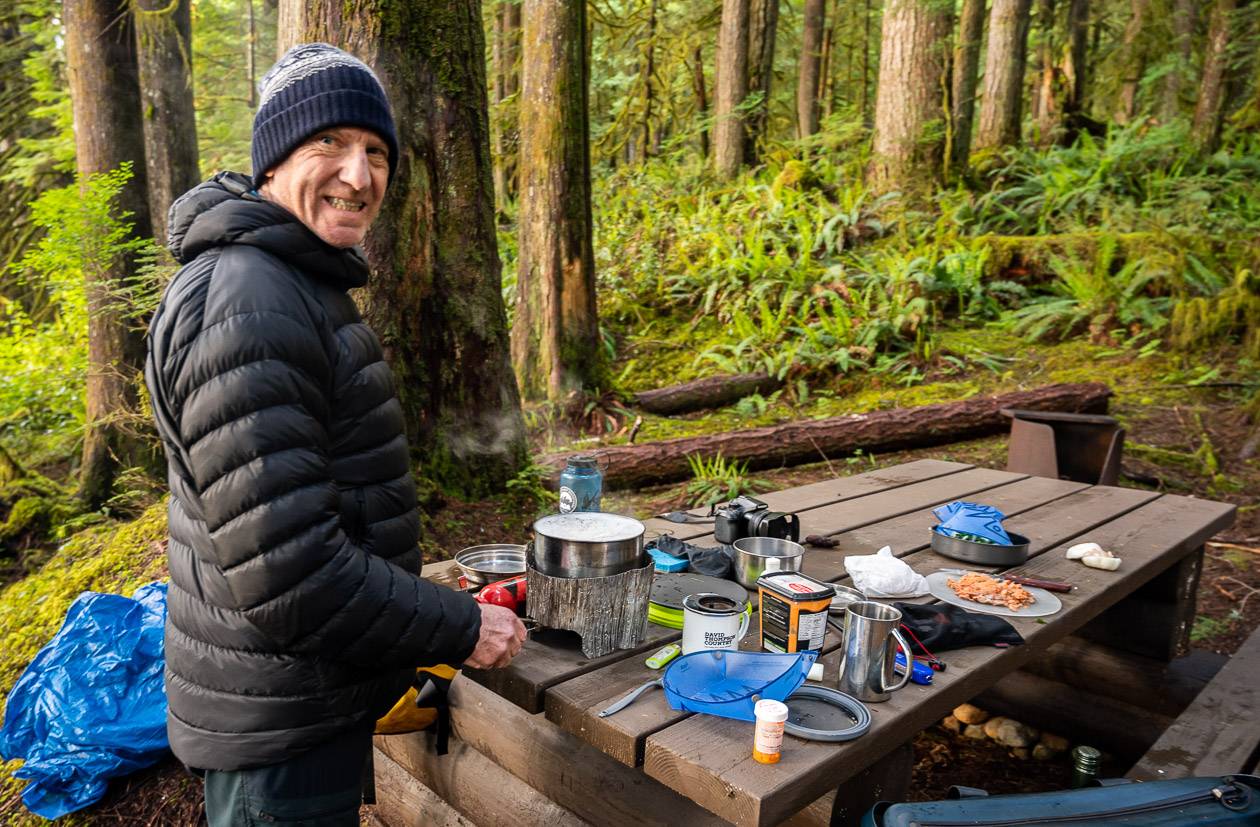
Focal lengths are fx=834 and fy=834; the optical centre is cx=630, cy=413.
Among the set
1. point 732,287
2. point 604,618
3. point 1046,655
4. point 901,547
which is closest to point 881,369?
point 732,287

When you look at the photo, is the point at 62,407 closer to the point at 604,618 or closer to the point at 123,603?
the point at 123,603

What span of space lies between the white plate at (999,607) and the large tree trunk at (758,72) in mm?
10925

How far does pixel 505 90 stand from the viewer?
49.8 feet

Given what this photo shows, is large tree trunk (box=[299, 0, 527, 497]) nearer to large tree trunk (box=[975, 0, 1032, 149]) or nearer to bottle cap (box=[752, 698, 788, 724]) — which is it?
bottle cap (box=[752, 698, 788, 724])

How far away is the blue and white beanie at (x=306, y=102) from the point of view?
1.81 meters

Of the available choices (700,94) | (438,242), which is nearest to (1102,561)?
(438,242)

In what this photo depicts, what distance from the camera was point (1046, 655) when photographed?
4.14m

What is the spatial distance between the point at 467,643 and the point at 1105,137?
1353cm

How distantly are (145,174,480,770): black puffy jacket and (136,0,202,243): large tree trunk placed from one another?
5.72m

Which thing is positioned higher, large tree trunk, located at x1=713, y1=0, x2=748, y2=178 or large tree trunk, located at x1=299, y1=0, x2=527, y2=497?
large tree trunk, located at x1=713, y1=0, x2=748, y2=178

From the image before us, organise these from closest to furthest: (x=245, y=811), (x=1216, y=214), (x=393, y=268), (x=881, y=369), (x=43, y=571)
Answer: (x=245, y=811) < (x=393, y=268) < (x=43, y=571) < (x=881, y=369) < (x=1216, y=214)

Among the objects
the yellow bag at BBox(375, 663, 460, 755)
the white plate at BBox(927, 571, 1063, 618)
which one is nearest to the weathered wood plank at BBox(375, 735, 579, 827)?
the yellow bag at BBox(375, 663, 460, 755)

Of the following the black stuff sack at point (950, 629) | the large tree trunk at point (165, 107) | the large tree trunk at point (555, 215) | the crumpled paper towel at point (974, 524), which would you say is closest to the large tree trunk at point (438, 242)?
the crumpled paper towel at point (974, 524)

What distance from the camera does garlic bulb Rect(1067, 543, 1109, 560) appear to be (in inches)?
116
